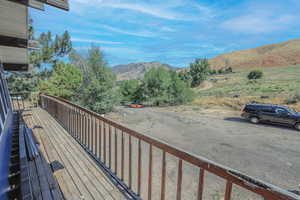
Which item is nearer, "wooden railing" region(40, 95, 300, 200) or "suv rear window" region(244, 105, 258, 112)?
"wooden railing" region(40, 95, 300, 200)

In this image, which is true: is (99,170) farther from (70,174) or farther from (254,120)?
(254,120)

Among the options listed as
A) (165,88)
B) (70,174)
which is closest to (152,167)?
(70,174)

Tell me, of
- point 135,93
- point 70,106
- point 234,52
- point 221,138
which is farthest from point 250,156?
point 234,52

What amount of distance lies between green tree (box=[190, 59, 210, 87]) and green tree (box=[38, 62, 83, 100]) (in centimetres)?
2725

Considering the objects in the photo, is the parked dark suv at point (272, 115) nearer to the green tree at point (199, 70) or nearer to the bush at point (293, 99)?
the bush at point (293, 99)

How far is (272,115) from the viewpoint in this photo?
8.87 metres

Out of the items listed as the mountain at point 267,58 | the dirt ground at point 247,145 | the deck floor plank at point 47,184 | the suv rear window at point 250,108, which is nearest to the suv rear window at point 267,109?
the suv rear window at point 250,108

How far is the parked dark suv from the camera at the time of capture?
8297 mm

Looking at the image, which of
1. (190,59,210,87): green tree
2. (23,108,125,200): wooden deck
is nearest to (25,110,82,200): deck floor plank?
(23,108,125,200): wooden deck

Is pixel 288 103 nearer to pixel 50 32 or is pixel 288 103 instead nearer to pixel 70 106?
pixel 70 106

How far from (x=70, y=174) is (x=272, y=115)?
11064 mm

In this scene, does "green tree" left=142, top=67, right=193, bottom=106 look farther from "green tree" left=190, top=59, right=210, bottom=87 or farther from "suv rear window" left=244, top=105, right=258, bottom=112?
"green tree" left=190, top=59, right=210, bottom=87

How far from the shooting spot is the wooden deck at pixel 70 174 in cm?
157

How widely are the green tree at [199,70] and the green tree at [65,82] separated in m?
27.3
